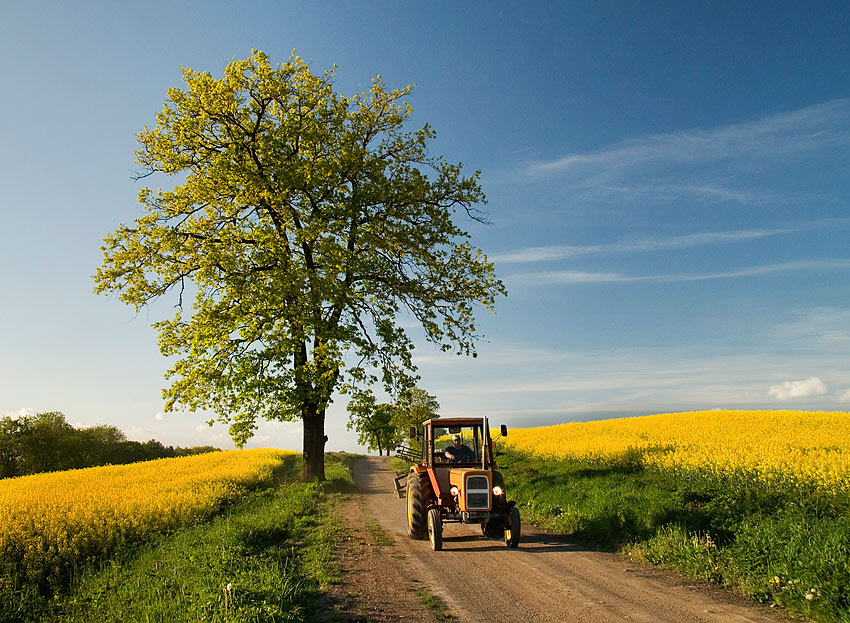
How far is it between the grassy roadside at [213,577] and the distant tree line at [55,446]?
39939 mm

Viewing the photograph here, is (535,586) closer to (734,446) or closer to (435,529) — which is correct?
(435,529)

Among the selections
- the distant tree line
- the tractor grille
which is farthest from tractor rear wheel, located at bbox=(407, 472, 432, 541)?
the distant tree line

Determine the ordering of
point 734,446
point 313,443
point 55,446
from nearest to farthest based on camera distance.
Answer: point 734,446
point 313,443
point 55,446

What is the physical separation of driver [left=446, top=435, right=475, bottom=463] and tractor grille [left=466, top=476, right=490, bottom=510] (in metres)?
1.52

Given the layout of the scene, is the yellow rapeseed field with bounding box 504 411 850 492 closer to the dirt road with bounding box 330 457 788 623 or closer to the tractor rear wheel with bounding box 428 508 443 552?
the dirt road with bounding box 330 457 788 623

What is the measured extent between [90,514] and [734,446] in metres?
19.3

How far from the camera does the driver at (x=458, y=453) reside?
14.2 m

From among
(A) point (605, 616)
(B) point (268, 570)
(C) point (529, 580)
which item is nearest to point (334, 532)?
(B) point (268, 570)

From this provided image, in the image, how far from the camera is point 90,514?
574 inches

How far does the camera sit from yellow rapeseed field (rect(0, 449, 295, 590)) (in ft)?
41.4

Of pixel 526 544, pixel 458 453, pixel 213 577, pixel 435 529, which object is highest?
pixel 458 453

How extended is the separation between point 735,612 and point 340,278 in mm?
18331

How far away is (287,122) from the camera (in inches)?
878

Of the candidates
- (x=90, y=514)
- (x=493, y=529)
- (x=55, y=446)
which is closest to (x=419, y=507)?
(x=493, y=529)
